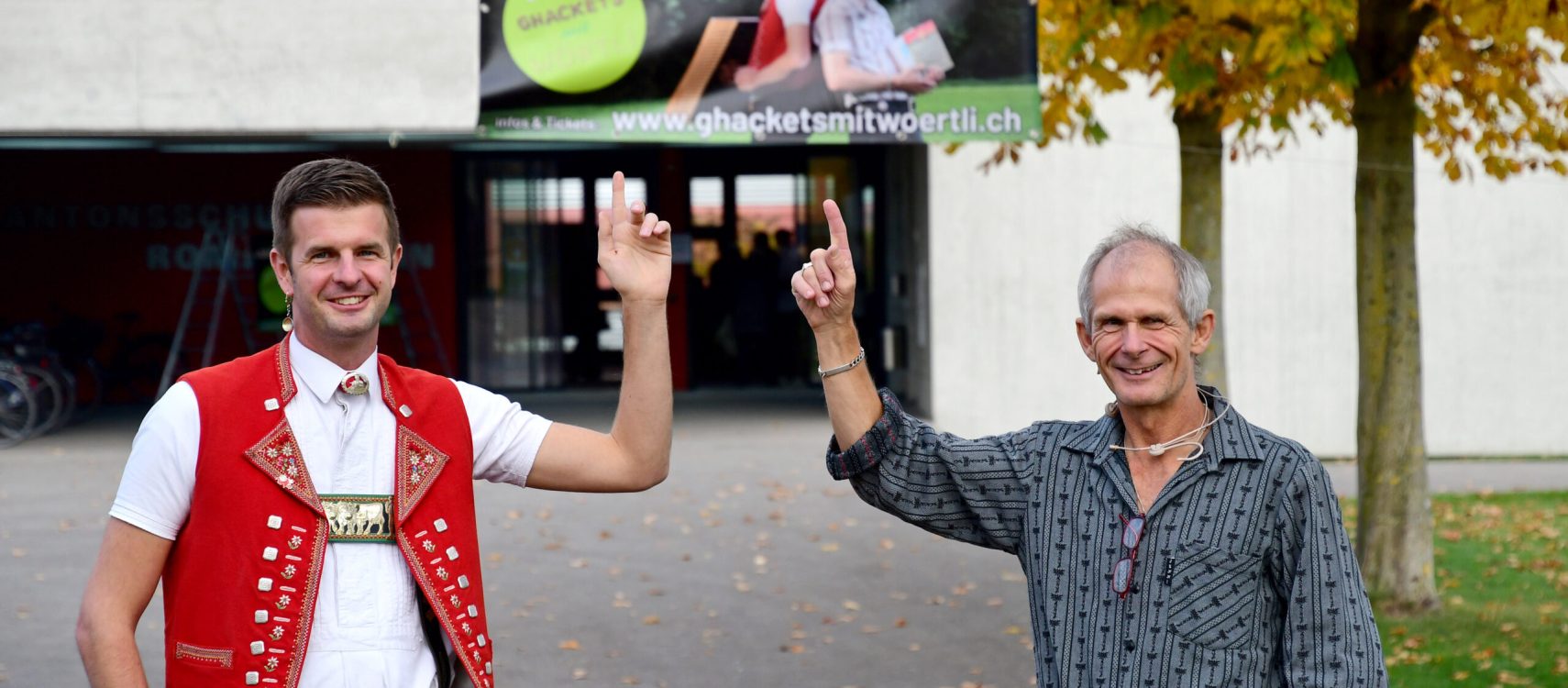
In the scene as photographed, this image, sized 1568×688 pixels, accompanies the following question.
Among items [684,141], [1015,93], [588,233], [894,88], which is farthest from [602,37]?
[588,233]

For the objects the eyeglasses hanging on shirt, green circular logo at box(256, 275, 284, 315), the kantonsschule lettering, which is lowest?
the eyeglasses hanging on shirt

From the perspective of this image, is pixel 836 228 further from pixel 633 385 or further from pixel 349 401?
pixel 349 401

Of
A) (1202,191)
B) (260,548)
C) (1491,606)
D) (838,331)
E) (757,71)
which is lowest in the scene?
(1491,606)

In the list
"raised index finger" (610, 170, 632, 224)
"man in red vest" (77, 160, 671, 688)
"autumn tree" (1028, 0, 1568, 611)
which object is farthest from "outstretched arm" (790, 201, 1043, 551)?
"autumn tree" (1028, 0, 1568, 611)

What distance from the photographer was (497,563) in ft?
29.8

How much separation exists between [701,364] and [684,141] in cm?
715

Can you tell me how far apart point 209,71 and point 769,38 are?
4.35 m

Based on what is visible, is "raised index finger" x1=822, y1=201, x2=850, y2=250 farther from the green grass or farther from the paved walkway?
the green grass

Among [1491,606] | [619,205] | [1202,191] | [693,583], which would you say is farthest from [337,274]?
[1202,191]

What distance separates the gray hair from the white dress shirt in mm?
1239

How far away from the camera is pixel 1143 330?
2.86 meters

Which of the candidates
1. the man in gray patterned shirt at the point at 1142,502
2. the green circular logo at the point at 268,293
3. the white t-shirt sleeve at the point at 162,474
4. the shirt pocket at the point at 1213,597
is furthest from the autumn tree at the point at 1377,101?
the green circular logo at the point at 268,293

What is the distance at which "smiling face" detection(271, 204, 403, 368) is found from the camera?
280 cm

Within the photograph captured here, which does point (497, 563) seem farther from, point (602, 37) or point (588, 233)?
A: point (588, 233)
